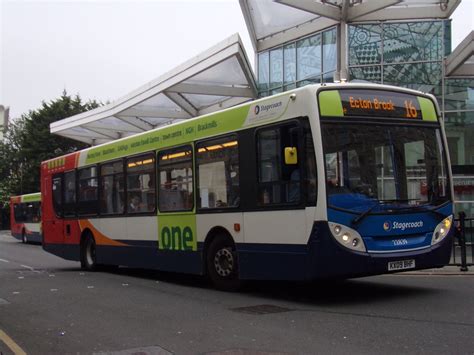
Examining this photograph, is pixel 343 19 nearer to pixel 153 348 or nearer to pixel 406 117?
pixel 406 117

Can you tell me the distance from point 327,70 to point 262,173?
48.8 feet

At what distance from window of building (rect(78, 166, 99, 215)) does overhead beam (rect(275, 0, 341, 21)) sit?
29.0 feet

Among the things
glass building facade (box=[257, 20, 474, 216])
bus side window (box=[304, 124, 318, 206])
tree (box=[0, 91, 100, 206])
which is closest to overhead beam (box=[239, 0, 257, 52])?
glass building facade (box=[257, 20, 474, 216])

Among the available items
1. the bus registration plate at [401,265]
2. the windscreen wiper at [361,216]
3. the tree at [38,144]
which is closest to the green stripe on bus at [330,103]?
the windscreen wiper at [361,216]

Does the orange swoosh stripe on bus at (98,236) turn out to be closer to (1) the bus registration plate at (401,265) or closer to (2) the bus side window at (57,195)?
(2) the bus side window at (57,195)

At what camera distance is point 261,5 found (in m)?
23.2

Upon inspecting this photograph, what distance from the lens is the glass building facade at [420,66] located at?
2105 cm

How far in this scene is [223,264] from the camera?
998 cm

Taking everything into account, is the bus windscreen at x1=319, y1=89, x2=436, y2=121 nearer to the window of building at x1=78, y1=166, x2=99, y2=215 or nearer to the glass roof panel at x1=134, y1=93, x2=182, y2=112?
the window of building at x1=78, y1=166, x2=99, y2=215

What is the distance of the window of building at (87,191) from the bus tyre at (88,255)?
77cm

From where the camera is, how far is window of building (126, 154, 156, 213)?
11945mm

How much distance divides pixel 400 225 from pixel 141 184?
19.8ft

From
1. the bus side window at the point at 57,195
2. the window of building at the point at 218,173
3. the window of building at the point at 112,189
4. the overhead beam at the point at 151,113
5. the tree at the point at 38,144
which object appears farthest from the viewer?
the tree at the point at 38,144

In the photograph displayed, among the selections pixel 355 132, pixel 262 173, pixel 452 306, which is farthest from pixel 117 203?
pixel 452 306
